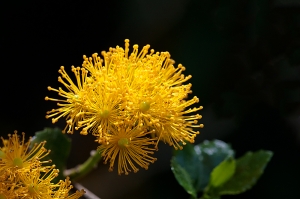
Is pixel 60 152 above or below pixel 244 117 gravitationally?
above

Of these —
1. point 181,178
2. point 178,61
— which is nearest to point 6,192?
point 181,178

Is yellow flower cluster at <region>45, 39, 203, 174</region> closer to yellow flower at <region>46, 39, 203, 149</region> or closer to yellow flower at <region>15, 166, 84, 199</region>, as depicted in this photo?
yellow flower at <region>46, 39, 203, 149</region>

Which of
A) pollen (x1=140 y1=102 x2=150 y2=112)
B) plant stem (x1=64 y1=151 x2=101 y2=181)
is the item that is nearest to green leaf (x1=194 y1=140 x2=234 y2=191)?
plant stem (x1=64 y1=151 x2=101 y2=181)

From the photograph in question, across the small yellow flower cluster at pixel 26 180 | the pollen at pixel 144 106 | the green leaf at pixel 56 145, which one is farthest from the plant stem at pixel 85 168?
the pollen at pixel 144 106

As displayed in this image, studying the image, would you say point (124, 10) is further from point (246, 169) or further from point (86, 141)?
point (246, 169)

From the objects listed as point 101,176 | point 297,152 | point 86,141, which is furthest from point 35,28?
point 297,152

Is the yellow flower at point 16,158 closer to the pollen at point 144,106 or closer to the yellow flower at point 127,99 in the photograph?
the yellow flower at point 127,99
